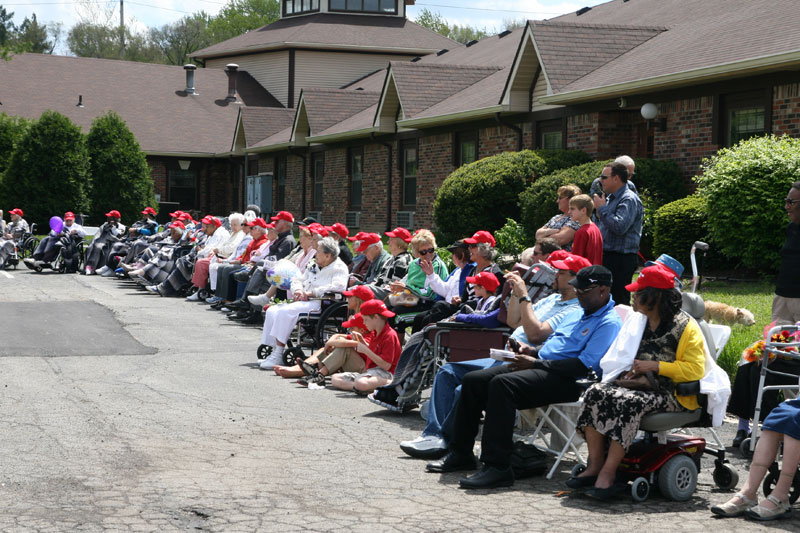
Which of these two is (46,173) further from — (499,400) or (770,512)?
(770,512)

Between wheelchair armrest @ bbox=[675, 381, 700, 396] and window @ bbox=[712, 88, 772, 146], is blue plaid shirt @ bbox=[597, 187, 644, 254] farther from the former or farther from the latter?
window @ bbox=[712, 88, 772, 146]

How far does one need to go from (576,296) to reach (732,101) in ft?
39.6

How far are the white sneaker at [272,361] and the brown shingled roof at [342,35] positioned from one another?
124ft

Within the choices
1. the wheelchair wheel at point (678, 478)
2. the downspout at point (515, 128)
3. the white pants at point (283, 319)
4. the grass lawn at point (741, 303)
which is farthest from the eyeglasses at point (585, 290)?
the downspout at point (515, 128)

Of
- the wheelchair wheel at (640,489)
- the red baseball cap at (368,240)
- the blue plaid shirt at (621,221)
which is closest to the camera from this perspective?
the wheelchair wheel at (640,489)

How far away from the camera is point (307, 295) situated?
12000 mm

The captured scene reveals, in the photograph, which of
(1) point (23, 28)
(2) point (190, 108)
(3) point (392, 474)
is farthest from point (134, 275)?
(1) point (23, 28)

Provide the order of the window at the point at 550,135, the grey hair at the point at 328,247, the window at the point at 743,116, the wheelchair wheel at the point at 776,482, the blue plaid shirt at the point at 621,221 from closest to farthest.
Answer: the wheelchair wheel at the point at 776,482
the blue plaid shirt at the point at 621,221
the grey hair at the point at 328,247
the window at the point at 743,116
the window at the point at 550,135

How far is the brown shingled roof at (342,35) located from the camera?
48.1 meters

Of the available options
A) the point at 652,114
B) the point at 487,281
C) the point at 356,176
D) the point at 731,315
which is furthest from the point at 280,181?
the point at 487,281

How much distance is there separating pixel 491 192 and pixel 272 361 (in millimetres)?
9769

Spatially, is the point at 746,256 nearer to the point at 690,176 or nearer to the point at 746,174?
the point at 746,174

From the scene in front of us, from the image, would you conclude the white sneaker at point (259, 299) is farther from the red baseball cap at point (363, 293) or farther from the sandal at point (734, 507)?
the sandal at point (734, 507)

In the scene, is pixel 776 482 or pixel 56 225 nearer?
pixel 776 482
